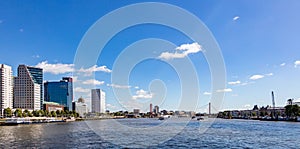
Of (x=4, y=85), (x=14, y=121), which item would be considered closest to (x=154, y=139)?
(x=14, y=121)

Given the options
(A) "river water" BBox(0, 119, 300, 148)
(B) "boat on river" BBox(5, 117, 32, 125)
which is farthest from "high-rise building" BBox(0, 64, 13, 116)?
(A) "river water" BBox(0, 119, 300, 148)

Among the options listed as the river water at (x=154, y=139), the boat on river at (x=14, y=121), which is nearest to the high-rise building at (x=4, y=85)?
the boat on river at (x=14, y=121)

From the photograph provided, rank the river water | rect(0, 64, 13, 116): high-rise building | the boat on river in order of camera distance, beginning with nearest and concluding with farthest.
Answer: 1. the river water
2. the boat on river
3. rect(0, 64, 13, 116): high-rise building

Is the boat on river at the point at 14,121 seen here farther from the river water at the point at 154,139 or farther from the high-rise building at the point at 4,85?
the high-rise building at the point at 4,85

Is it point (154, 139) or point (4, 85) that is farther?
point (4, 85)

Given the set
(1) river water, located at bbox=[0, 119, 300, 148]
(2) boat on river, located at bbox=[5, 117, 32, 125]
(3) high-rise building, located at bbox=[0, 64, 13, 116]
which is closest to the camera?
(1) river water, located at bbox=[0, 119, 300, 148]

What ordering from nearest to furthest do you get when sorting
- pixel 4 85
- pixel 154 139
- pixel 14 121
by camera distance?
pixel 154 139 < pixel 14 121 < pixel 4 85

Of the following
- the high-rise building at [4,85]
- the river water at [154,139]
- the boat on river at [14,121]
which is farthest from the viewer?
the high-rise building at [4,85]

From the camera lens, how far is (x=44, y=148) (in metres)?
32.9

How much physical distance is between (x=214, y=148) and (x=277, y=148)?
6.89 m

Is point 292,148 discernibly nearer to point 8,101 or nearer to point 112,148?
point 112,148

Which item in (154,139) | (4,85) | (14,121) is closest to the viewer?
(154,139)

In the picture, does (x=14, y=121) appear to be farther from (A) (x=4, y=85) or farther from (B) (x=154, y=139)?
(A) (x=4, y=85)

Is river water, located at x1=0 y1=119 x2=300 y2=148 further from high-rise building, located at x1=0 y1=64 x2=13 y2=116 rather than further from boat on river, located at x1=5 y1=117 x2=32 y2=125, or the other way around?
high-rise building, located at x1=0 y1=64 x2=13 y2=116
